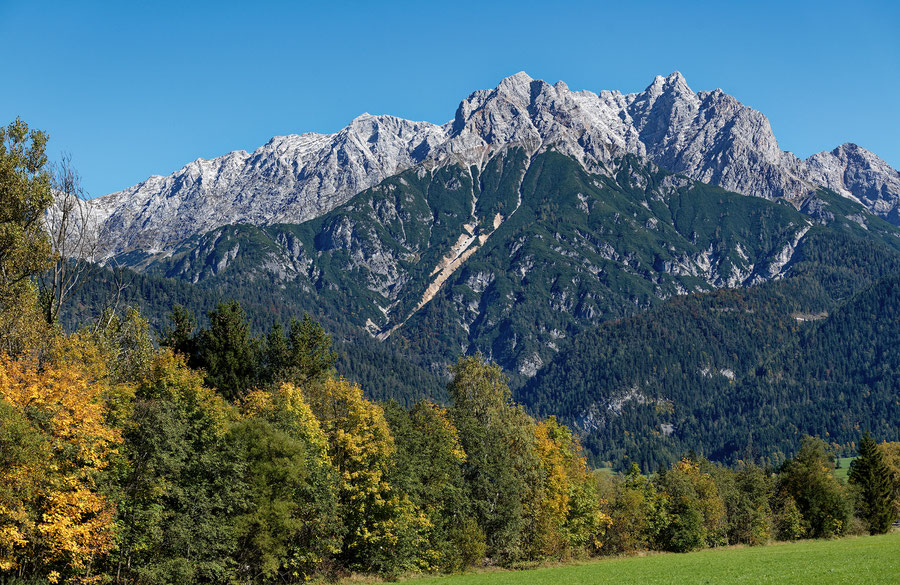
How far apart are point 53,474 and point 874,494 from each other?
13029 centimetres

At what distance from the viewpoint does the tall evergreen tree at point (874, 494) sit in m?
124

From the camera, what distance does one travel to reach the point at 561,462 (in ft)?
307

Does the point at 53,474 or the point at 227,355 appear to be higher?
the point at 227,355

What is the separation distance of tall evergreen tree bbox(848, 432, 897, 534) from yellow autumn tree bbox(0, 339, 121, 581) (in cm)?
12478

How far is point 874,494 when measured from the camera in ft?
409

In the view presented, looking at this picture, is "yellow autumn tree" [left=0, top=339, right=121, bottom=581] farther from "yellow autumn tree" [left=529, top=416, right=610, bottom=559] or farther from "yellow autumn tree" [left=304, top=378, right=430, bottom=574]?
"yellow autumn tree" [left=529, top=416, right=610, bottom=559]

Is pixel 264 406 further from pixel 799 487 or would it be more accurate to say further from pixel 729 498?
pixel 799 487

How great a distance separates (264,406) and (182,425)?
13.8 meters

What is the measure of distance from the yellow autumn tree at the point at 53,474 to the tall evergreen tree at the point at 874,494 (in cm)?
12478

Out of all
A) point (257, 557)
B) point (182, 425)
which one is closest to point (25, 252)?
point (182, 425)

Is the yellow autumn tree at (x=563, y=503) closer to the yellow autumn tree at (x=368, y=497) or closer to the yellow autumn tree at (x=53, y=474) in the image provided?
the yellow autumn tree at (x=368, y=497)

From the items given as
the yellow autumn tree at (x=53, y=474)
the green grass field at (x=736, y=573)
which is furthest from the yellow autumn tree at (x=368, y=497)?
the yellow autumn tree at (x=53, y=474)

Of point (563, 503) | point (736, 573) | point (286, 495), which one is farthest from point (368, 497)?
point (736, 573)

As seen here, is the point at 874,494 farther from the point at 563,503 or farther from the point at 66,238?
the point at 66,238
